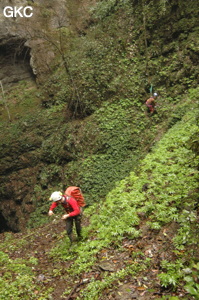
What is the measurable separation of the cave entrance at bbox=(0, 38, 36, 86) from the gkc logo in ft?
7.85

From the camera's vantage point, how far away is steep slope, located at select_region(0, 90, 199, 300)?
3.83 metres

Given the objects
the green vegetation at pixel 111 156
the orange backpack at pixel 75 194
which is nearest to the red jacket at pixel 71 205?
the orange backpack at pixel 75 194

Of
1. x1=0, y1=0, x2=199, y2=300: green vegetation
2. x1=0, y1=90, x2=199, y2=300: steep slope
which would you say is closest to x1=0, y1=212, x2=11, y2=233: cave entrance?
x1=0, y1=0, x2=199, y2=300: green vegetation

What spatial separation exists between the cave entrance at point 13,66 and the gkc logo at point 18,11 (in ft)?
7.85

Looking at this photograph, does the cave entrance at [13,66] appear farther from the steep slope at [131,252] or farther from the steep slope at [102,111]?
the steep slope at [131,252]

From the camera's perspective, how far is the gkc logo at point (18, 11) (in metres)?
20.6

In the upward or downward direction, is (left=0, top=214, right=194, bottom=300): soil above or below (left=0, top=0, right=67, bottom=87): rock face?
below

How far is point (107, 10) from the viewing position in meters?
19.3

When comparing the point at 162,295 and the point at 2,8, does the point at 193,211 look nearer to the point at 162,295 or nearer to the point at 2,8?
the point at 162,295

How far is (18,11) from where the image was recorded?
68.7 ft

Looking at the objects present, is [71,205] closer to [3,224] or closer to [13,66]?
[3,224]

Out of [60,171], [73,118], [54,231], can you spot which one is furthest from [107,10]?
[54,231]

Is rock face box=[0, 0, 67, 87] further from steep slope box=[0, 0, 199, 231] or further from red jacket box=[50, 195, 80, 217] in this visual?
red jacket box=[50, 195, 80, 217]

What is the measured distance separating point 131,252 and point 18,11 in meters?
23.4
